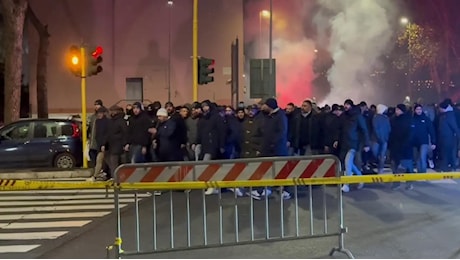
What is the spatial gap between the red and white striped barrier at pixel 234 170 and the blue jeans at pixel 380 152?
636cm

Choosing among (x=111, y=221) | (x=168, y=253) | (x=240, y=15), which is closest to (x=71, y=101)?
(x=240, y=15)

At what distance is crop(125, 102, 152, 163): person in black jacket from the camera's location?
12.8m

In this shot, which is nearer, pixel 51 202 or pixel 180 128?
pixel 51 202

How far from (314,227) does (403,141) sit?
4490mm

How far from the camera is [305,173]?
718 centimetres

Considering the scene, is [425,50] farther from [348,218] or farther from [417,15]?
[348,218]

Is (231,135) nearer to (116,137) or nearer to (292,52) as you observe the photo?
(116,137)

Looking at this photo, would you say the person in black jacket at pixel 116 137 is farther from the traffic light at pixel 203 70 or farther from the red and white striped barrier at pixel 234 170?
the red and white striped barrier at pixel 234 170

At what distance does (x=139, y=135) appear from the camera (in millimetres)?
12781

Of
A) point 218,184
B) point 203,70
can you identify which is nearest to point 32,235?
point 218,184

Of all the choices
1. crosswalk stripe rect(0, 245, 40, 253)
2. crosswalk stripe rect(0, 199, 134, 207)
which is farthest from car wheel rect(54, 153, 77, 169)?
crosswalk stripe rect(0, 245, 40, 253)

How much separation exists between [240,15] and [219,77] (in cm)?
411

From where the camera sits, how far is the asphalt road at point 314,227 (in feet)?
23.7

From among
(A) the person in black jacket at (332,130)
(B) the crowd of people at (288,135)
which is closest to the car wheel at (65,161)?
(B) the crowd of people at (288,135)
